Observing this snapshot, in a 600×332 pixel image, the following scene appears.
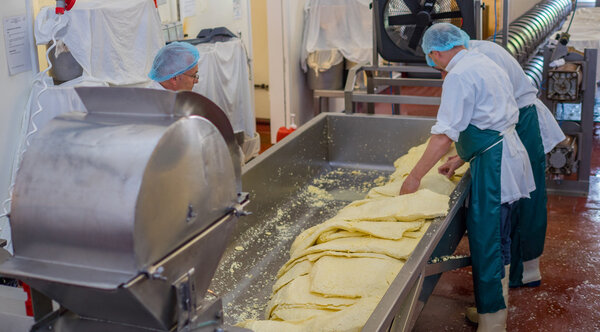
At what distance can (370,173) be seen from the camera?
11.7 ft

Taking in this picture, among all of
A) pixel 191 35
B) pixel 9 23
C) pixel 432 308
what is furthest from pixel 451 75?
pixel 191 35

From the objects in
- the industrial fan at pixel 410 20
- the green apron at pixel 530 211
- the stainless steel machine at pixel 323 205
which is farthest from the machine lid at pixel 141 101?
the industrial fan at pixel 410 20

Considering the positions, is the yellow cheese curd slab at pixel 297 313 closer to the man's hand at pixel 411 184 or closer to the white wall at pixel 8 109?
the man's hand at pixel 411 184

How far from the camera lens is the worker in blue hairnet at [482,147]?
2492 millimetres

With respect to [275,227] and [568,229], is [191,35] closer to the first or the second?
[275,227]

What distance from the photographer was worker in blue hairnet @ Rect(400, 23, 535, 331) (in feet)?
8.18

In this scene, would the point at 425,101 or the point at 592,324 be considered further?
the point at 425,101

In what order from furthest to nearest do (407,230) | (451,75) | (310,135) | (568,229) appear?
(568,229)
(310,135)
(451,75)
(407,230)

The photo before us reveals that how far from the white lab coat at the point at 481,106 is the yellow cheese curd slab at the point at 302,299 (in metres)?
0.87

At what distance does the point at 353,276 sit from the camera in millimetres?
1991

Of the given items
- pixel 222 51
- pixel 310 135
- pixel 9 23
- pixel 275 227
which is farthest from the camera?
pixel 222 51

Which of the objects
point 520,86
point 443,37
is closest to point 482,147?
point 443,37

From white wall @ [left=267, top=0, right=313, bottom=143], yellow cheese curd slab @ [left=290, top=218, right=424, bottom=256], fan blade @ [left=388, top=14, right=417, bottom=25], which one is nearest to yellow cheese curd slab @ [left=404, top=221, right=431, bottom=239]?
yellow cheese curd slab @ [left=290, top=218, right=424, bottom=256]

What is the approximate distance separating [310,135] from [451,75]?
1.15 meters
